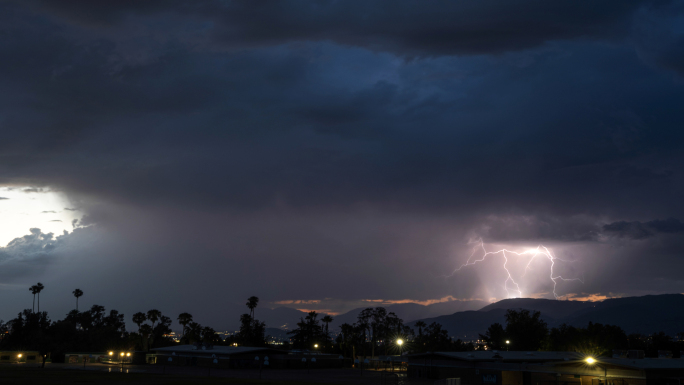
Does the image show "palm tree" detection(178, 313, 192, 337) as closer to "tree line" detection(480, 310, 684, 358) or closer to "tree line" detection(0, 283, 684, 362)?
"tree line" detection(0, 283, 684, 362)

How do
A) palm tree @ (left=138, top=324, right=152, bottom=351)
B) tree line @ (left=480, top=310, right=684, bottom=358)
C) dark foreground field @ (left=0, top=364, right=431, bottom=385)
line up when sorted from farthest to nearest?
palm tree @ (left=138, top=324, right=152, bottom=351), tree line @ (left=480, top=310, right=684, bottom=358), dark foreground field @ (left=0, top=364, right=431, bottom=385)

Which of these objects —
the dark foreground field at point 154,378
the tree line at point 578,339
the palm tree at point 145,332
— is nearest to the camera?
the dark foreground field at point 154,378

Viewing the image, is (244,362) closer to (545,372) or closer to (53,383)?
(53,383)

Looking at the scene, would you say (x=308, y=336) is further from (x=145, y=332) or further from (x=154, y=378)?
(x=154, y=378)

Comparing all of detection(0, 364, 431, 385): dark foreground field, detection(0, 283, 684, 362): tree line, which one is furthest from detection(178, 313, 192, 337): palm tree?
detection(0, 364, 431, 385): dark foreground field

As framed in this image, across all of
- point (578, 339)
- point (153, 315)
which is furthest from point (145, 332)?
point (578, 339)

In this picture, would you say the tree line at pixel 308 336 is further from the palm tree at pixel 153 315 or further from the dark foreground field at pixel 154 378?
the dark foreground field at pixel 154 378

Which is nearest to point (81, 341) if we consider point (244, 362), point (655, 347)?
point (244, 362)

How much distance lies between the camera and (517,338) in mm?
149500

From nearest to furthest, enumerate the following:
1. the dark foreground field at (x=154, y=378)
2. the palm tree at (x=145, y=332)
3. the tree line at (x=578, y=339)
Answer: the dark foreground field at (x=154, y=378)
the tree line at (x=578, y=339)
the palm tree at (x=145, y=332)

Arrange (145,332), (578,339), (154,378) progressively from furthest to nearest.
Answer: (145,332)
(578,339)
(154,378)

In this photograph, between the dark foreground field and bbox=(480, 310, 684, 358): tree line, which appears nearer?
the dark foreground field

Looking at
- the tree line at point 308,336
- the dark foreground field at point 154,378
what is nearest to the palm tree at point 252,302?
the tree line at point 308,336

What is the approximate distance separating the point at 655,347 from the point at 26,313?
616 feet
